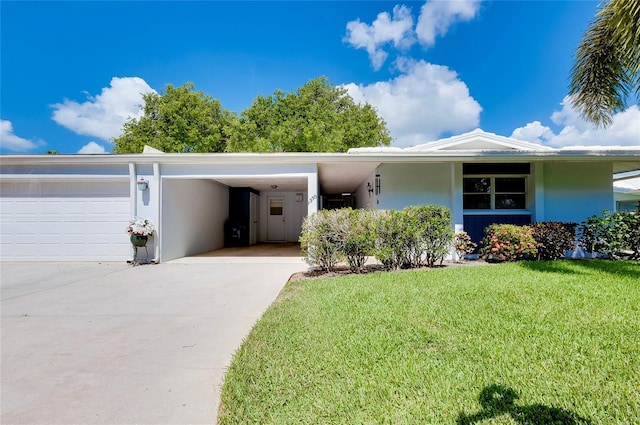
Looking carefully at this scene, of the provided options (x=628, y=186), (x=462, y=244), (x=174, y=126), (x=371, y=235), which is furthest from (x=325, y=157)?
(x=174, y=126)

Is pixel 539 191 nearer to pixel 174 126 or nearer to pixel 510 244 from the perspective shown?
pixel 510 244

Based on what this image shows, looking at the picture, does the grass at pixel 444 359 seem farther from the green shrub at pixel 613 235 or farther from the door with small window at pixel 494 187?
the door with small window at pixel 494 187

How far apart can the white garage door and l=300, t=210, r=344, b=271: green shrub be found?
5838 mm

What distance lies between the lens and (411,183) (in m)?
9.08

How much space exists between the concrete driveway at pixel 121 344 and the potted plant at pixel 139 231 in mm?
1706

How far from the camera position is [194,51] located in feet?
51.4

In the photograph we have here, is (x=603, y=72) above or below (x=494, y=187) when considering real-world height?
above

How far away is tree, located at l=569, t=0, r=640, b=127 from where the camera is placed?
635 centimetres

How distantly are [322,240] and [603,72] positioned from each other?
8.10 meters

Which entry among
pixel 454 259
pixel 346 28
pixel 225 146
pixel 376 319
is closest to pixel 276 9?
pixel 346 28

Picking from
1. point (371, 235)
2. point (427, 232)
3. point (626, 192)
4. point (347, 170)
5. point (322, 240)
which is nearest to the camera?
point (371, 235)

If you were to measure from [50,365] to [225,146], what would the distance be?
80.0 ft

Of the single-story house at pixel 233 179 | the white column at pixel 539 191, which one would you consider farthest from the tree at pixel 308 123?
the white column at pixel 539 191

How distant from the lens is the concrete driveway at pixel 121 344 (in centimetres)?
212
